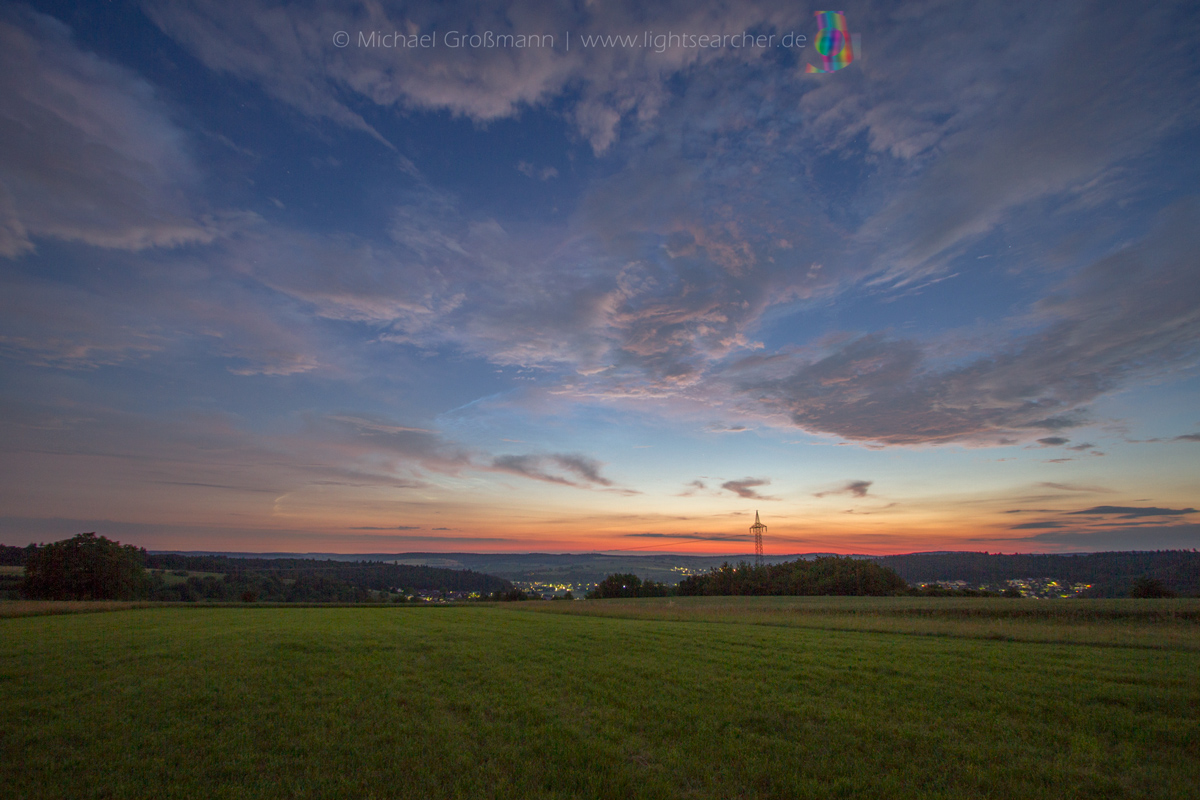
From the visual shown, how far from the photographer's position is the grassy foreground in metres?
6.28

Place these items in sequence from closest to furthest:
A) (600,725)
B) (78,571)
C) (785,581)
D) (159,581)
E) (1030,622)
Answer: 1. (600,725)
2. (1030,622)
3. (78,571)
4. (159,581)
5. (785,581)

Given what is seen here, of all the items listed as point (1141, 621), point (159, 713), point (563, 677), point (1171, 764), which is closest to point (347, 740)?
point (159, 713)

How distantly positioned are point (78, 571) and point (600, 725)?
103865 millimetres

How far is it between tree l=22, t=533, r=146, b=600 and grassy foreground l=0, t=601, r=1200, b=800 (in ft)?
282

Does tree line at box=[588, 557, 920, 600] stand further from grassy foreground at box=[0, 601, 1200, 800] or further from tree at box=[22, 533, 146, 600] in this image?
grassy foreground at box=[0, 601, 1200, 800]

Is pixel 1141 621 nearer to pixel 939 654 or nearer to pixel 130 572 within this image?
pixel 939 654

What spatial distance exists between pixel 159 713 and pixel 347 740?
4.15m

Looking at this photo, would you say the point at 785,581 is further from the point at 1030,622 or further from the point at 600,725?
the point at 600,725

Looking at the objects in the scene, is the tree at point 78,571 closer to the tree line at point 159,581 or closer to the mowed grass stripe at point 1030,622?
the tree line at point 159,581

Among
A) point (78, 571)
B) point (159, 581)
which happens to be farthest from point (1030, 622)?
point (159, 581)

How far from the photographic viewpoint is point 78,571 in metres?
73.0

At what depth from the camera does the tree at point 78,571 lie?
7250 cm

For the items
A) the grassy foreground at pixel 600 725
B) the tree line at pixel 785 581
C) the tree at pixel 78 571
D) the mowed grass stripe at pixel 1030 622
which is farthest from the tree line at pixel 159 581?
the grassy foreground at pixel 600 725

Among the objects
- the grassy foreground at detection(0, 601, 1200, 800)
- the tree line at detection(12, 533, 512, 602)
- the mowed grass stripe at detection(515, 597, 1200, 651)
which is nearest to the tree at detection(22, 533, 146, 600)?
the tree line at detection(12, 533, 512, 602)
